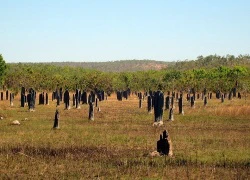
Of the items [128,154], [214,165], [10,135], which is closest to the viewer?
[214,165]

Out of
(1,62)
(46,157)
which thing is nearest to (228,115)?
(46,157)

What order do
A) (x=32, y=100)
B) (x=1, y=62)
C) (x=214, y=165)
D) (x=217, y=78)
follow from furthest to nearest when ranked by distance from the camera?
(x=217, y=78) → (x=1, y=62) → (x=32, y=100) → (x=214, y=165)

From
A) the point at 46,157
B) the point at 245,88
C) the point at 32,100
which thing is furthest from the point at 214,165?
the point at 245,88

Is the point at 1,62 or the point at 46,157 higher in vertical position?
the point at 1,62

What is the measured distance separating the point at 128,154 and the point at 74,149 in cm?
292

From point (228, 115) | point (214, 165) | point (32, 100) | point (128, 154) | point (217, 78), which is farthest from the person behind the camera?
point (217, 78)

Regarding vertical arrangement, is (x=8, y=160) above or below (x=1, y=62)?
below

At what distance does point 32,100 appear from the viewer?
5344 cm

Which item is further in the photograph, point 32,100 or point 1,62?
point 1,62

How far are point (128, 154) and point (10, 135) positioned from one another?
9861mm

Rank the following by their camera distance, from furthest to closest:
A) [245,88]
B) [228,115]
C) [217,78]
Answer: [217,78] → [245,88] → [228,115]

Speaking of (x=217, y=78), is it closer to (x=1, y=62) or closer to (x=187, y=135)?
(x=1, y=62)

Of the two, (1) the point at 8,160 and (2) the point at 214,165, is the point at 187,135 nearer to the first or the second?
(2) the point at 214,165

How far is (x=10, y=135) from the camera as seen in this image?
91.7ft
